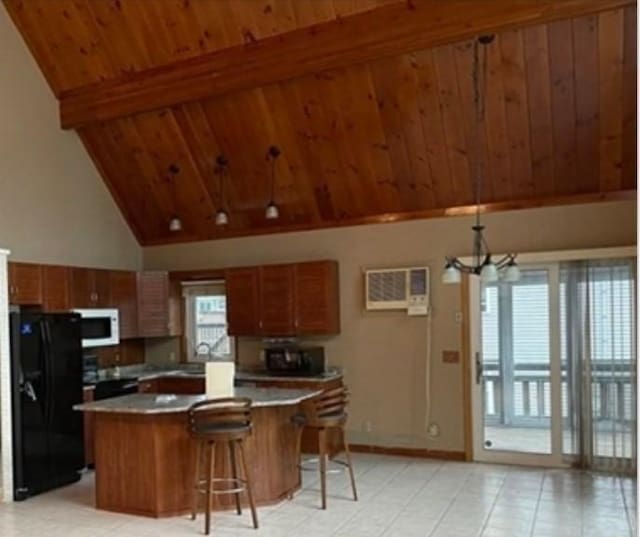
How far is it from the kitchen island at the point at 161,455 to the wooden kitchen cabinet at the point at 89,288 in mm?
1958

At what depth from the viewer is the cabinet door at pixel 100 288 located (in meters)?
6.64

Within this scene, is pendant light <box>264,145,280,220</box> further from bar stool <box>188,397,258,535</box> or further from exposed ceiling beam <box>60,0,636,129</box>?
bar stool <box>188,397,258,535</box>

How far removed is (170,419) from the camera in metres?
4.55

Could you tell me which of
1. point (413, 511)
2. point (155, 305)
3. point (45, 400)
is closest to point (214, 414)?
point (413, 511)

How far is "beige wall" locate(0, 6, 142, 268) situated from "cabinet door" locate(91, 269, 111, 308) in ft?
1.26

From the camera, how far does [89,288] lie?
6547mm

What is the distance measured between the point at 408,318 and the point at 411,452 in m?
1.45

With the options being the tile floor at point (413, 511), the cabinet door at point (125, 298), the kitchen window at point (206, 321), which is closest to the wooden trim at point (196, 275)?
the kitchen window at point (206, 321)

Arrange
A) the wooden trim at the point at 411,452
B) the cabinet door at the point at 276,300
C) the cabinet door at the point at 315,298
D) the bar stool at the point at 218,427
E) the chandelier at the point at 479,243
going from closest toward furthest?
the bar stool at the point at 218,427
the chandelier at the point at 479,243
the wooden trim at the point at 411,452
the cabinet door at the point at 315,298
the cabinet door at the point at 276,300

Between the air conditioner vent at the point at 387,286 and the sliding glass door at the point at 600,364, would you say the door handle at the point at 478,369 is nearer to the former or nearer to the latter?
the sliding glass door at the point at 600,364

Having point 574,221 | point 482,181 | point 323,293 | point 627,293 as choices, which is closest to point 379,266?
point 323,293

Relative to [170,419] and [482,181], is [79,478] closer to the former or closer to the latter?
[170,419]

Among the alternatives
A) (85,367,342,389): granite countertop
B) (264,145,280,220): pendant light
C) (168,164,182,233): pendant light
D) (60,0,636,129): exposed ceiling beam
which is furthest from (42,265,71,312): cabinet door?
(264,145,280,220): pendant light

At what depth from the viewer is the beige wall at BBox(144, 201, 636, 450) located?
19.2ft
